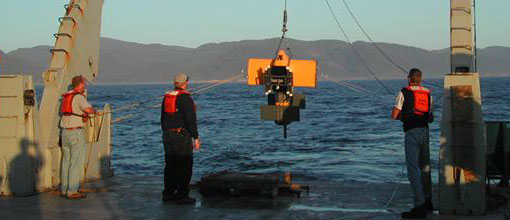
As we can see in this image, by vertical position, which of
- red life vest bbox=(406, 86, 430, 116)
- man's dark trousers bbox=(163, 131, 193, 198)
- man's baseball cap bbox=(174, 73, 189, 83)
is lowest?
man's dark trousers bbox=(163, 131, 193, 198)

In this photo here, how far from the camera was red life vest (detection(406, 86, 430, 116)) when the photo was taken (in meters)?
8.33

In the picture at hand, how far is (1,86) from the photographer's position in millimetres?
10234

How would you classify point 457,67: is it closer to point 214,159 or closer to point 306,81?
point 306,81

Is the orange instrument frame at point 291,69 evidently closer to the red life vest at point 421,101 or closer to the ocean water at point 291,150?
the ocean water at point 291,150

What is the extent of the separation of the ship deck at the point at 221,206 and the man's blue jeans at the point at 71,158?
0.24 meters

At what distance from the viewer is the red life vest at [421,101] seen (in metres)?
8.33

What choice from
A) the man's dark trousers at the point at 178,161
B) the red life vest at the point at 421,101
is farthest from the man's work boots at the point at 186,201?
the red life vest at the point at 421,101

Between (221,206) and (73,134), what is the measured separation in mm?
2410

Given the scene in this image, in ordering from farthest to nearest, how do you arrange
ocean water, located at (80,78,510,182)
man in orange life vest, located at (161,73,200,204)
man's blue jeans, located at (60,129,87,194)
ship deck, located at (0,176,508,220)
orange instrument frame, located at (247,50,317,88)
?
ocean water, located at (80,78,510,182) < orange instrument frame, located at (247,50,317,88) < man's blue jeans, located at (60,129,87,194) < man in orange life vest, located at (161,73,200,204) < ship deck, located at (0,176,508,220)

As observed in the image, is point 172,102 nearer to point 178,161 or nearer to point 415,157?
point 178,161

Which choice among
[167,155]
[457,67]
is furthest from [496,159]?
[167,155]

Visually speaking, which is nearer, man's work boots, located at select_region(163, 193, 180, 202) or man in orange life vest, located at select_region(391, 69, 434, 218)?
man in orange life vest, located at select_region(391, 69, 434, 218)

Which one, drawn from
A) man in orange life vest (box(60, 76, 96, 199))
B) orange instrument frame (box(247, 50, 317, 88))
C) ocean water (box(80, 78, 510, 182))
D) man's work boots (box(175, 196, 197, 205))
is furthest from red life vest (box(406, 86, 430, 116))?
ocean water (box(80, 78, 510, 182))

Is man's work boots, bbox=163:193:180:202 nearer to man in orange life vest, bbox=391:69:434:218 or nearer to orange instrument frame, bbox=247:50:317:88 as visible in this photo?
orange instrument frame, bbox=247:50:317:88
